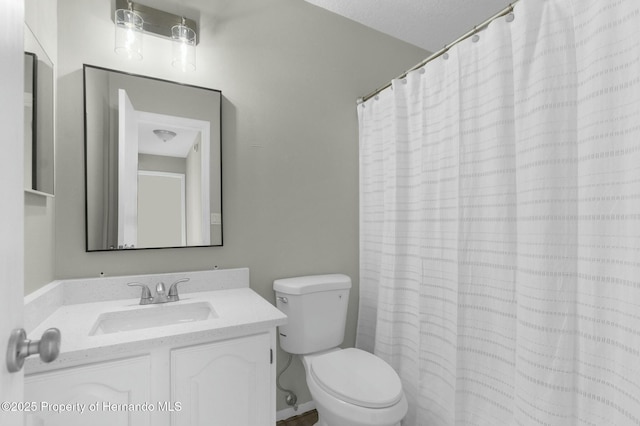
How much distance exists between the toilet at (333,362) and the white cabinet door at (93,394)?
0.71 metres

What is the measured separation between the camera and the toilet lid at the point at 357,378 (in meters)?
1.26

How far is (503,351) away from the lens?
1197mm

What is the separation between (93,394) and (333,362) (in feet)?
3.23

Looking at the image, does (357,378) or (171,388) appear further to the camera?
(357,378)

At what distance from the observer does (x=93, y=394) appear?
37.6 inches

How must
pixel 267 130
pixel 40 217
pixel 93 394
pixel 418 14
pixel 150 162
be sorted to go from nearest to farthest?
pixel 93 394 < pixel 40 217 < pixel 150 162 < pixel 267 130 < pixel 418 14

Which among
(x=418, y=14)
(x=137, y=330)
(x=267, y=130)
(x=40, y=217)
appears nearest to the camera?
(x=137, y=330)

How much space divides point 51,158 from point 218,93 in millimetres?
793

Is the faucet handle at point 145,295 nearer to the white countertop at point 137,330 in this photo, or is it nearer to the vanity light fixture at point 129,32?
the white countertop at point 137,330

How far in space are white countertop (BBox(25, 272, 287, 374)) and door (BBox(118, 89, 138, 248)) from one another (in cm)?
32

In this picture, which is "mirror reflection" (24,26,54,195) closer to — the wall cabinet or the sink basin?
the sink basin

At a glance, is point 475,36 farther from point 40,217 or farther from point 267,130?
point 40,217

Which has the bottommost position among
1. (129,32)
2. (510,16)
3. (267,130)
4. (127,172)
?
(127,172)

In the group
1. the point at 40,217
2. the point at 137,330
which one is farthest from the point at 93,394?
the point at 40,217
